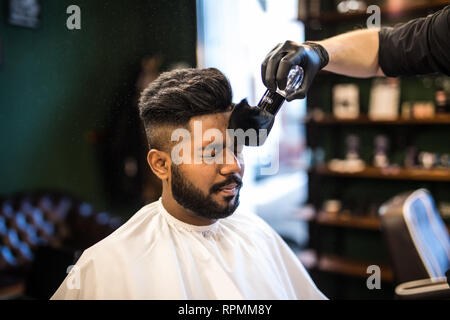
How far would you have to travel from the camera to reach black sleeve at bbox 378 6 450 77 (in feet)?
3.66

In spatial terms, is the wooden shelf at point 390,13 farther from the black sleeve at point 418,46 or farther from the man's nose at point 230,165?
the man's nose at point 230,165

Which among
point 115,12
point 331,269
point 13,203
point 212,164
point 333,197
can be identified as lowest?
point 331,269

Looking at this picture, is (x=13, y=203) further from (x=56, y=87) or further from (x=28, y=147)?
(x=56, y=87)

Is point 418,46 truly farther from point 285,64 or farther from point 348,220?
point 348,220

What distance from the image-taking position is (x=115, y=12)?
915 millimetres

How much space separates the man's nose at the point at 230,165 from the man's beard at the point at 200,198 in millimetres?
18

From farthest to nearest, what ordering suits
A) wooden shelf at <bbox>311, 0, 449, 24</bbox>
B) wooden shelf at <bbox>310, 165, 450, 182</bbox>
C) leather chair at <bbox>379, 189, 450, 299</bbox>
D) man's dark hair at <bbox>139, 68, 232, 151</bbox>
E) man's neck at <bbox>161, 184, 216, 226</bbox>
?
1. wooden shelf at <bbox>310, 165, 450, 182</bbox>
2. wooden shelf at <bbox>311, 0, 449, 24</bbox>
3. leather chair at <bbox>379, 189, 450, 299</bbox>
4. man's neck at <bbox>161, 184, 216, 226</bbox>
5. man's dark hair at <bbox>139, 68, 232, 151</bbox>

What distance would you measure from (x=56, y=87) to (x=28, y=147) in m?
0.16

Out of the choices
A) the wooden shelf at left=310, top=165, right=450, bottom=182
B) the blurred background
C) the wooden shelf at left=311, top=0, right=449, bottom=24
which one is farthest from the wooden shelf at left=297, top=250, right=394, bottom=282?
the wooden shelf at left=311, top=0, right=449, bottom=24

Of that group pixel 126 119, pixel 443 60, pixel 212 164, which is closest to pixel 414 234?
pixel 443 60

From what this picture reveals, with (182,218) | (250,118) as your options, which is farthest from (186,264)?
(250,118)

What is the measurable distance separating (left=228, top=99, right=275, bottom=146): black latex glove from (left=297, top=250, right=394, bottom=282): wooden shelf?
7.32 feet

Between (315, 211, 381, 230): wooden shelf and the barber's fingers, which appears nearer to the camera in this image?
the barber's fingers

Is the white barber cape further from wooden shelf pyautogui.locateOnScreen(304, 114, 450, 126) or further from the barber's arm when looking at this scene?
wooden shelf pyautogui.locateOnScreen(304, 114, 450, 126)
